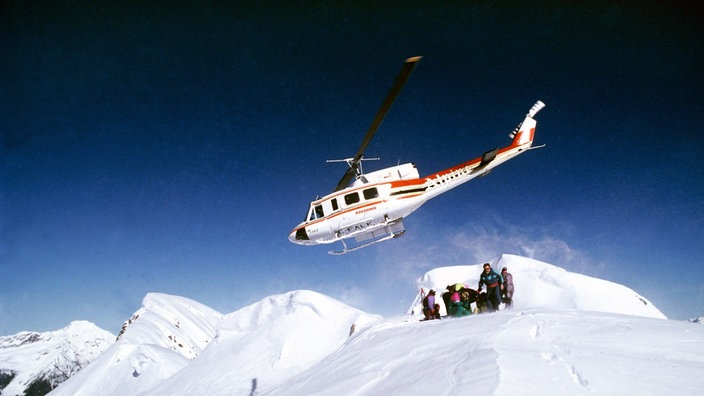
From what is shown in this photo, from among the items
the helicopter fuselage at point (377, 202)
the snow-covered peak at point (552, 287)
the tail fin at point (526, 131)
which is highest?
the tail fin at point (526, 131)

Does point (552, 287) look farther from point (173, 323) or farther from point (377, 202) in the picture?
point (173, 323)

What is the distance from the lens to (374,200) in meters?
17.1

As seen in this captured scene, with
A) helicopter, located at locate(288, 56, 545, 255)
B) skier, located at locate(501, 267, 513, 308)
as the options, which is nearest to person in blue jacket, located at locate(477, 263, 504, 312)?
skier, located at locate(501, 267, 513, 308)

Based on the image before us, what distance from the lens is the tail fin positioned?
19.5 meters

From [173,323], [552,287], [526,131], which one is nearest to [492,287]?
[526,131]

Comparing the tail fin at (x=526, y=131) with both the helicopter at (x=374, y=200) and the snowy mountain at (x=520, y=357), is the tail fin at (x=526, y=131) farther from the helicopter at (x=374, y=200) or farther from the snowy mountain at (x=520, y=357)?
the snowy mountain at (x=520, y=357)

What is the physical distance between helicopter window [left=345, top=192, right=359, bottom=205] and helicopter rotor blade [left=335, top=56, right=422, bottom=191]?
1591 mm

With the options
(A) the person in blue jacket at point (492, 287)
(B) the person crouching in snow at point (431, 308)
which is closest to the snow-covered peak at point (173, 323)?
(B) the person crouching in snow at point (431, 308)

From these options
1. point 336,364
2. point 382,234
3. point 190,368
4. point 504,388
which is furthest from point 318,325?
point 504,388

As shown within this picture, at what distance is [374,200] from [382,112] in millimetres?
4642

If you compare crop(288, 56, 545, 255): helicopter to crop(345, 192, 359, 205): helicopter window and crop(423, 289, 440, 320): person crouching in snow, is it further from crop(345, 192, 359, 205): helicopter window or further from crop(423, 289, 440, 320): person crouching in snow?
crop(423, 289, 440, 320): person crouching in snow

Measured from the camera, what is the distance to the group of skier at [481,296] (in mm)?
11758

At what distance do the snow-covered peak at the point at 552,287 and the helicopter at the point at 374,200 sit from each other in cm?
2760

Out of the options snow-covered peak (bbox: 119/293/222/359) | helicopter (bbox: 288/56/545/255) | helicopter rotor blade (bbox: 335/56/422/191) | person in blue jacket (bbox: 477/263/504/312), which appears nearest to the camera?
person in blue jacket (bbox: 477/263/504/312)
